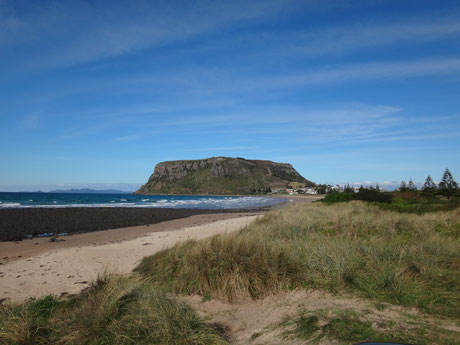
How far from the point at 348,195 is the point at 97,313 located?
29939 mm

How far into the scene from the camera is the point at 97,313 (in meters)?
4.14

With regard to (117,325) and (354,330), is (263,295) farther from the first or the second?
(117,325)

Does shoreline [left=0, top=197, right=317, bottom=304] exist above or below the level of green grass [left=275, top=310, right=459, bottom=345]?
below

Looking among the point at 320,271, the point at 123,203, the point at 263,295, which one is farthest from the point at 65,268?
the point at 123,203

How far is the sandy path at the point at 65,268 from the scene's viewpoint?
25.0ft

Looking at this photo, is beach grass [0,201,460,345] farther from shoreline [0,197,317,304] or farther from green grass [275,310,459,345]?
shoreline [0,197,317,304]

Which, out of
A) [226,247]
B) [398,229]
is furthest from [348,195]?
[226,247]

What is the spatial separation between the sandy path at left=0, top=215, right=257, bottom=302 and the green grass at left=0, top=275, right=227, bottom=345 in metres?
2.16

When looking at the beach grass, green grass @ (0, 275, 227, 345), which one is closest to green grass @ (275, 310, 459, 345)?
the beach grass

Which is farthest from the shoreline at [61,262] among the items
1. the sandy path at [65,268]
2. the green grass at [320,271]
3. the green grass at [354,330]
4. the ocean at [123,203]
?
the ocean at [123,203]

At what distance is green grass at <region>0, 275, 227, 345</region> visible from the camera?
12.4 feet

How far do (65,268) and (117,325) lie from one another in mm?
7067

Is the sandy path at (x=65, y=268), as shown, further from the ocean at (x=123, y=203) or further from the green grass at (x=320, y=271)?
the ocean at (x=123, y=203)

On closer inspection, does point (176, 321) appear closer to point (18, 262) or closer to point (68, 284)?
point (68, 284)
